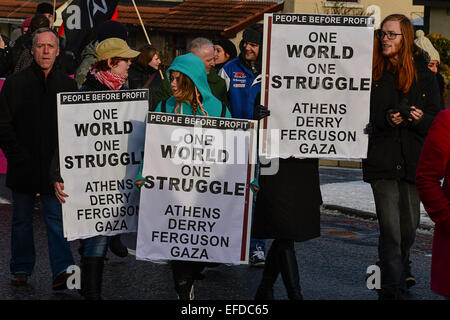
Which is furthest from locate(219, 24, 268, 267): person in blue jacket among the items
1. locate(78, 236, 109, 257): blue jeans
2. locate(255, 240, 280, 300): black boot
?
locate(78, 236, 109, 257): blue jeans

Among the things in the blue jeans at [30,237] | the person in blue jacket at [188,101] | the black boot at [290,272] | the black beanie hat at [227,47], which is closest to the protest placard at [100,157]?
the person in blue jacket at [188,101]

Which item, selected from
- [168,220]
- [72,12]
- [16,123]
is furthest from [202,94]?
[72,12]

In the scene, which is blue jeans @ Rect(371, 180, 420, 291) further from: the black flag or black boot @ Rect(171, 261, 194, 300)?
the black flag

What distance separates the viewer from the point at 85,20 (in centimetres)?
1299

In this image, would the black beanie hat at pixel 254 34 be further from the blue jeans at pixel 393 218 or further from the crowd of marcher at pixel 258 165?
the blue jeans at pixel 393 218

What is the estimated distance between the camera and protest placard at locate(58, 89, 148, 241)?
707cm

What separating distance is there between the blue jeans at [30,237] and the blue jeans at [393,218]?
8.45ft

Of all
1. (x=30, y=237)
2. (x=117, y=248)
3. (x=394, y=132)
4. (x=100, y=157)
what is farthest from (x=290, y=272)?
(x=117, y=248)

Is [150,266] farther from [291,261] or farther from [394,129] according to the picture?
[394,129]

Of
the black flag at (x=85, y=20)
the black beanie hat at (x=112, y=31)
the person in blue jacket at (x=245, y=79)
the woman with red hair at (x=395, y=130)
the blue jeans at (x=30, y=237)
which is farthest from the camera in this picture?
the black flag at (x=85, y=20)

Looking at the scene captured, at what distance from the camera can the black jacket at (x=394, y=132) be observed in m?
7.26

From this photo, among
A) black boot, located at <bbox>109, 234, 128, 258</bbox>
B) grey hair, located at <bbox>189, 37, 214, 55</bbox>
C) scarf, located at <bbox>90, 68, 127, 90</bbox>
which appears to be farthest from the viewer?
black boot, located at <bbox>109, 234, 128, 258</bbox>

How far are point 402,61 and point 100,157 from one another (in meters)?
2.41

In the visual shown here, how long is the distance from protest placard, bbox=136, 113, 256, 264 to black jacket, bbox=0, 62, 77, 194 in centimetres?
145
